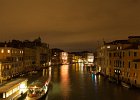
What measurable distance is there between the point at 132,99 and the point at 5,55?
96.6ft

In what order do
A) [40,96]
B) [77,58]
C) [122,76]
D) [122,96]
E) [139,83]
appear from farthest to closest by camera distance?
[77,58] → [122,76] → [139,83] → [122,96] → [40,96]

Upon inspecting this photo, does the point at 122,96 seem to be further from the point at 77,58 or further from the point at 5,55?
the point at 77,58

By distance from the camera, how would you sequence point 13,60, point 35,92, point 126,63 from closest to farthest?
point 35,92, point 126,63, point 13,60

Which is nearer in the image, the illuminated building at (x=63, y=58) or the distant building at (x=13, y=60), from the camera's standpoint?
the distant building at (x=13, y=60)

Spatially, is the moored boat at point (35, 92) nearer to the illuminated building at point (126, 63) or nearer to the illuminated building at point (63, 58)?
the illuminated building at point (126, 63)

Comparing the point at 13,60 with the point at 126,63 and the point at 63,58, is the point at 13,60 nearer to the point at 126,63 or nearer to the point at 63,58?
the point at 126,63

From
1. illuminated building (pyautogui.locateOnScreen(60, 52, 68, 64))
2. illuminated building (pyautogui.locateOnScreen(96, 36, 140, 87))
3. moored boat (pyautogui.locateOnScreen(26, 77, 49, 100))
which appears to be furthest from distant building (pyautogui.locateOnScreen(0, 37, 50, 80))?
illuminated building (pyautogui.locateOnScreen(60, 52, 68, 64))

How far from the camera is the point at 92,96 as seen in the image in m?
31.2

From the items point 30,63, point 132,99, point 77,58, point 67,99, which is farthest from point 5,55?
point 77,58

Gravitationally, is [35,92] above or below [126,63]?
below

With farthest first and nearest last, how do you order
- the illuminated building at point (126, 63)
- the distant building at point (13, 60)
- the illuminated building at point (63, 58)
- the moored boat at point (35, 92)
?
the illuminated building at point (63, 58) < the distant building at point (13, 60) < the illuminated building at point (126, 63) < the moored boat at point (35, 92)

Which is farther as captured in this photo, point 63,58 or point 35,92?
point 63,58

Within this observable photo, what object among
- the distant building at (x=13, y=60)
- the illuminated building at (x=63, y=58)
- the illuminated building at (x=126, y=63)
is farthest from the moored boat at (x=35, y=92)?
the illuminated building at (x=63, y=58)

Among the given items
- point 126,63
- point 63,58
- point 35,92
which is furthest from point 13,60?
point 63,58
